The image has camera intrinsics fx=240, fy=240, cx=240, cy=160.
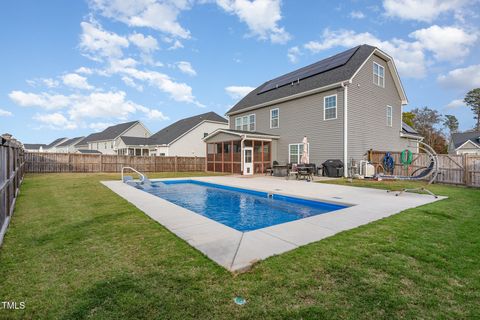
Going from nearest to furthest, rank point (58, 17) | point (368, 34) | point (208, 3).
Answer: point (58, 17)
point (208, 3)
point (368, 34)

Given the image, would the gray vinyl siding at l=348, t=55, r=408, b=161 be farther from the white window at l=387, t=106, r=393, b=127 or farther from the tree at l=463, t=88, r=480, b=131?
the tree at l=463, t=88, r=480, b=131

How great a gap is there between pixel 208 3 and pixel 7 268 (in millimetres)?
15720

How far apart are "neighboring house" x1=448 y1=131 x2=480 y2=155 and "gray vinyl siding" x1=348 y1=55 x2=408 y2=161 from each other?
2077cm

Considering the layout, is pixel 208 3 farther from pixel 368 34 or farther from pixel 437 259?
pixel 437 259

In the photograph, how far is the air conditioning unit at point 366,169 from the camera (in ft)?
47.9

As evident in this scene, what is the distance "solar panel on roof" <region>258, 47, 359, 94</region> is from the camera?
16.4m

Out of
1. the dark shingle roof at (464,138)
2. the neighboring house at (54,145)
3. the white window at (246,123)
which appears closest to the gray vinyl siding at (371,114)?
the white window at (246,123)

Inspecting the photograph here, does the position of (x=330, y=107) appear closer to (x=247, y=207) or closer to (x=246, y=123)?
(x=246, y=123)

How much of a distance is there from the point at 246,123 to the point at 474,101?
4614 centimetres

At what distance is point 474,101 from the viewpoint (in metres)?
42.4

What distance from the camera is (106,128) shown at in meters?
47.2

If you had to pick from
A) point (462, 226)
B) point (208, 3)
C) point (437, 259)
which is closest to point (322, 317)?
point (437, 259)

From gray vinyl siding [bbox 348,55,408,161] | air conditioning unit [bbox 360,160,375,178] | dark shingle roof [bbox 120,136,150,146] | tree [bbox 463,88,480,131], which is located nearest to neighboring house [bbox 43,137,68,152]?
dark shingle roof [bbox 120,136,150,146]

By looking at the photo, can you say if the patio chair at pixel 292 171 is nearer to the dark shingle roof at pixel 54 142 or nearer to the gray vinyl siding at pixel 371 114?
the gray vinyl siding at pixel 371 114
